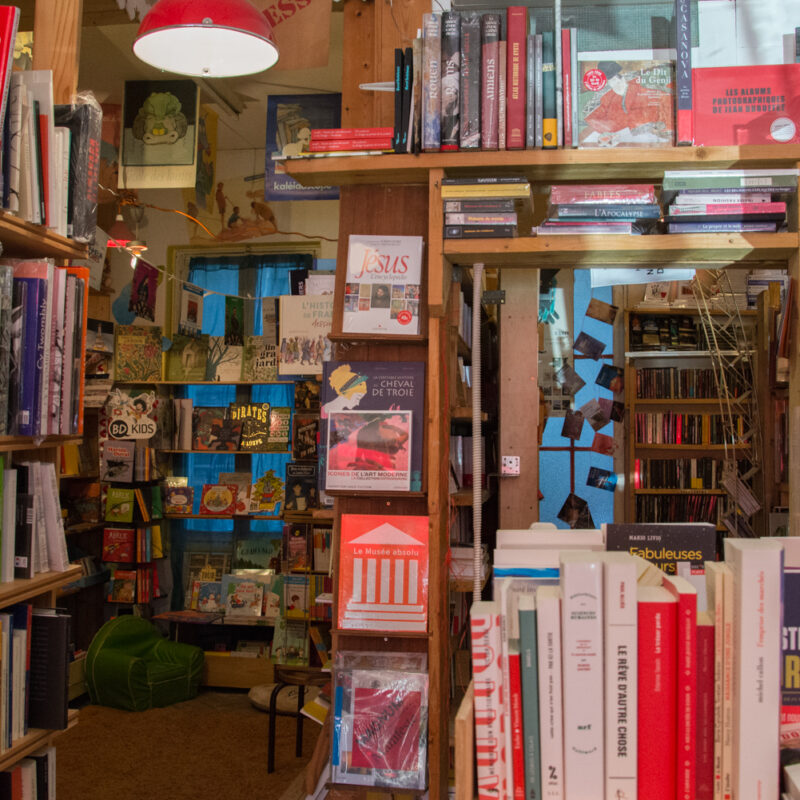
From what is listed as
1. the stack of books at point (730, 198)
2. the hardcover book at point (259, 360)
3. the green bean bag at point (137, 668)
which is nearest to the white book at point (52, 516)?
the stack of books at point (730, 198)

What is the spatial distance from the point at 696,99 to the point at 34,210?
177cm

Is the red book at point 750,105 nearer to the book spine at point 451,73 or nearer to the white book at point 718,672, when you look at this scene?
the book spine at point 451,73

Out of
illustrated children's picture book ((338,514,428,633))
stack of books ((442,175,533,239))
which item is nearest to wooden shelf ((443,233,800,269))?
stack of books ((442,175,533,239))

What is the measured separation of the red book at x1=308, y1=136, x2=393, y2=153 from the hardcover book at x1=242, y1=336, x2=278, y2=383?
13.2 feet

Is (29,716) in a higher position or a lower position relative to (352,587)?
lower

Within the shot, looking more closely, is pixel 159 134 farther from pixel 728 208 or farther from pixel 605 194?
pixel 728 208

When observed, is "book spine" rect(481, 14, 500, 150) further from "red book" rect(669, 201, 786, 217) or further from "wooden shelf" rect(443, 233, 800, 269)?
"red book" rect(669, 201, 786, 217)

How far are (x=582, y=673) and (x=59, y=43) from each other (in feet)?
6.96

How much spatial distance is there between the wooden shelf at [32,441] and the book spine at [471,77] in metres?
1.35

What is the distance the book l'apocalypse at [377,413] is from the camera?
2477mm

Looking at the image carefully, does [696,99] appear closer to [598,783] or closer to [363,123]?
[363,123]

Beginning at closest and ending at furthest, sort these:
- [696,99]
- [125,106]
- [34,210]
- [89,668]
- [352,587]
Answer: [34,210], [696,99], [352,587], [125,106], [89,668]

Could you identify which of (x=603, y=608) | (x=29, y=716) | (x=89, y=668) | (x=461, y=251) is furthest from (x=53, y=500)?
(x=89, y=668)

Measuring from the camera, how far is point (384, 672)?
2.44 metres
